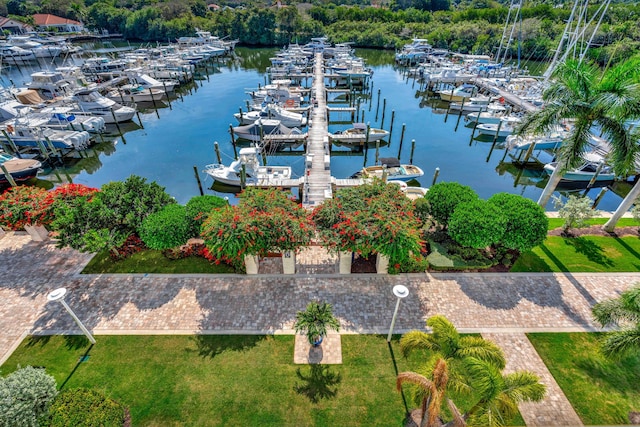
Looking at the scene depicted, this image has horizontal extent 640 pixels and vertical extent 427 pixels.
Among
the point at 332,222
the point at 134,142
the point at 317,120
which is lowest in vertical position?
the point at 134,142

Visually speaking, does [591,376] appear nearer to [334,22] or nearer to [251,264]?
[251,264]

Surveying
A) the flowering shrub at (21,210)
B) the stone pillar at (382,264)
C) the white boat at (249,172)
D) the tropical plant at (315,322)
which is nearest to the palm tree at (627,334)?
the stone pillar at (382,264)

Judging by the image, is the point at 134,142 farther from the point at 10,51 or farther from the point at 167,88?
the point at 10,51

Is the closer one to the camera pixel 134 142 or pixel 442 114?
pixel 134 142

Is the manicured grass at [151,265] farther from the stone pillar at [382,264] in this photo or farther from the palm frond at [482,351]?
the palm frond at [482,351]

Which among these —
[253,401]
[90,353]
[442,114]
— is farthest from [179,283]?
[442,114]

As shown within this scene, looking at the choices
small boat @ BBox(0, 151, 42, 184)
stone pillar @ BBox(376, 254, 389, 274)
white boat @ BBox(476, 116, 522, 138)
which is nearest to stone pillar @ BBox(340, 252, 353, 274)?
stone pillar @ BBox(376, 254, 389, 274)

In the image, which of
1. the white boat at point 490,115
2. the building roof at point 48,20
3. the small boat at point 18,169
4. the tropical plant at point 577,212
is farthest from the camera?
the building roof at point 48,20
